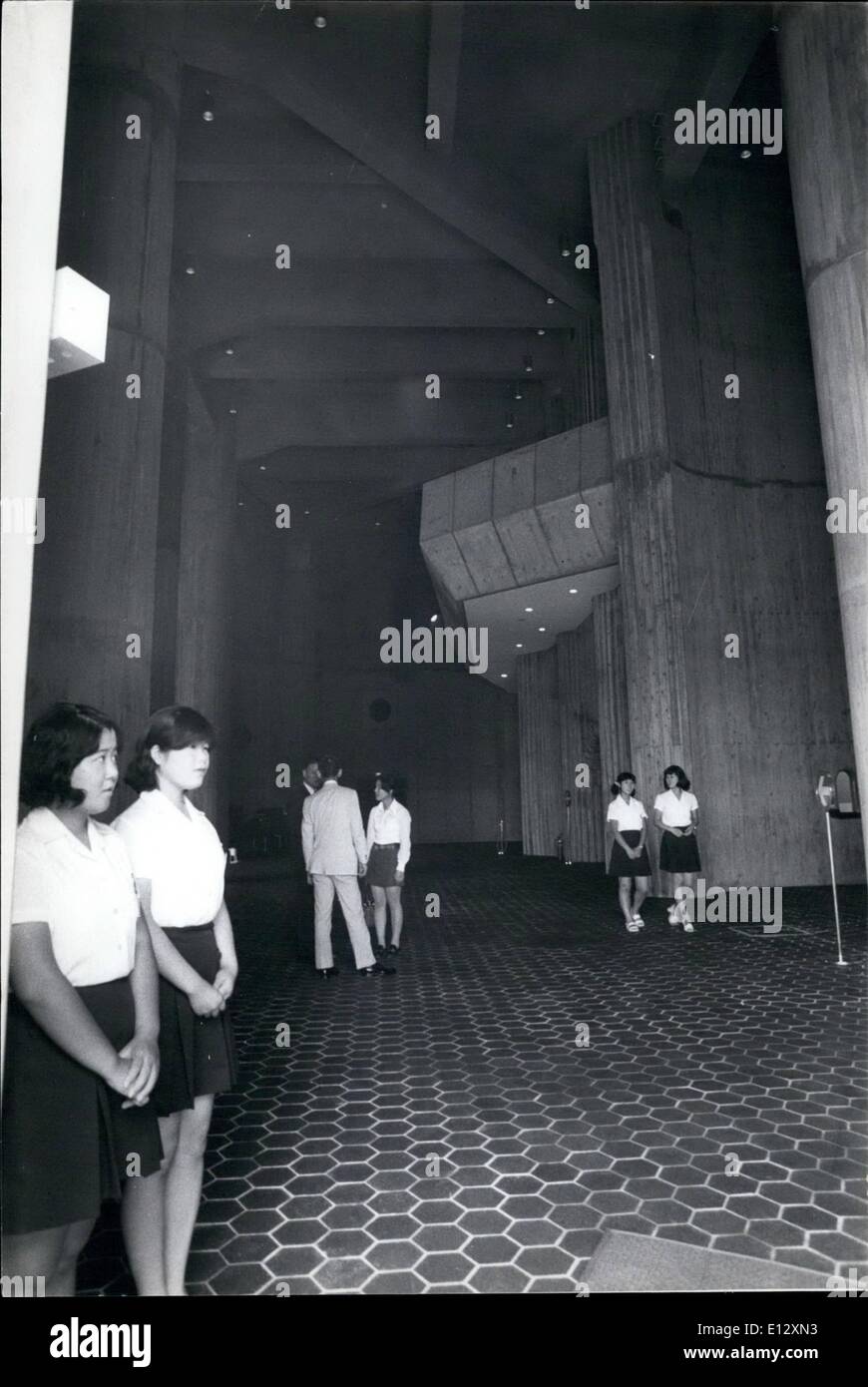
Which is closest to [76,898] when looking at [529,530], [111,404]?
[111,404]

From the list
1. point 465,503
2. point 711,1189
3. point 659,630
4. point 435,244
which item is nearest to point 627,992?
point 711,1189

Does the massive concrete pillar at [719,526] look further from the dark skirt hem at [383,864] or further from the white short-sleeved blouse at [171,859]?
the white short-sleeved blouse at [171,859]

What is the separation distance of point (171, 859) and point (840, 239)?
3.93 meters

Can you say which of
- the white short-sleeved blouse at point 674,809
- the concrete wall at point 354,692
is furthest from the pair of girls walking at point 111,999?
the concrete wall at point 354,692

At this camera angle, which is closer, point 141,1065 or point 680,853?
point 141,1065

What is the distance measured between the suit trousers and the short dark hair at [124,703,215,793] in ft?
12.1

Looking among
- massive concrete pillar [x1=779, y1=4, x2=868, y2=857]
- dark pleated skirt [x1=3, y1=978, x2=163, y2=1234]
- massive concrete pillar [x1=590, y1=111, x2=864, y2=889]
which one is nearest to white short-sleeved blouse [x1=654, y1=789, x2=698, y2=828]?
massive concrete pillar [x1=590, y1=111, x2=864, y2=889]

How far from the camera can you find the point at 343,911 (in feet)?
19.6

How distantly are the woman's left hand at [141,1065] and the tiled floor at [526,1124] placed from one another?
2.73 feet

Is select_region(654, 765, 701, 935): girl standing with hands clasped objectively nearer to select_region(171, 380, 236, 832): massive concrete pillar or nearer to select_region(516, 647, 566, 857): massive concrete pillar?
select_region(171, 380, 236, 832): massive concrete pillar

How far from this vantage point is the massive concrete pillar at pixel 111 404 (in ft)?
19.6

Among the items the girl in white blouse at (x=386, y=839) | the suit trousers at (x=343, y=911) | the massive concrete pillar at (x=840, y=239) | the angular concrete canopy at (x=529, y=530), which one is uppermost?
the angular concrete canopy at (x=529, y=530)

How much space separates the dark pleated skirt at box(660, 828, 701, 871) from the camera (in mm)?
7590

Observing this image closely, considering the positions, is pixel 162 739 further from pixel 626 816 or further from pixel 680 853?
pixel 680 853
